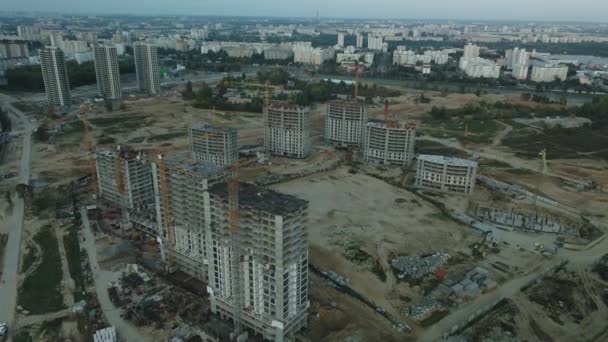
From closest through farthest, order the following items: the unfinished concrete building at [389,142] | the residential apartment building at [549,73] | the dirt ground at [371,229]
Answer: the dirt ground at [371,229] → the unfinished concrete building at [389,142] → the residential apartment building at [549,73]

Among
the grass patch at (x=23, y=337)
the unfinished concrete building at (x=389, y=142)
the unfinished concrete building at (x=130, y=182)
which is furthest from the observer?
the unfinished concrete building at (x=389, y=142)

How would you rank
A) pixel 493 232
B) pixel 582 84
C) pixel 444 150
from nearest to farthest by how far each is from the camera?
pixel 493 232 → pixel 444 150 → pixel 582 84

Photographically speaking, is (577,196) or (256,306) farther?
(577,196)

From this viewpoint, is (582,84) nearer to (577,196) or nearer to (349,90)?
(349,90)

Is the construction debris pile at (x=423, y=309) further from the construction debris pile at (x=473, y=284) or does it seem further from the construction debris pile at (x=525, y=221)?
the construction debris pile at (x=525, y=221)

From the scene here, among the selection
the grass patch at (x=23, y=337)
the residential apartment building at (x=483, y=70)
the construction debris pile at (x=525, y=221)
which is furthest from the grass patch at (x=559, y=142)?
the grass patch at (x=23, y=337)

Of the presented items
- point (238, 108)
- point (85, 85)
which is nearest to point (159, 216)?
point (238, 108)
